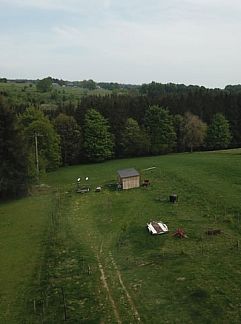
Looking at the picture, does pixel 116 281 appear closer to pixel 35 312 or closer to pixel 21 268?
pixel 35 312

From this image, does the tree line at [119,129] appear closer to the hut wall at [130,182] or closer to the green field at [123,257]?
the hut wall at [130,182]

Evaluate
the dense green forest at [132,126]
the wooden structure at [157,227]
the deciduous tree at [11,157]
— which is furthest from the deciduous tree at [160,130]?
the wooden structure at [157,227]

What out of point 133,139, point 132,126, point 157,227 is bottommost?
point 157,227

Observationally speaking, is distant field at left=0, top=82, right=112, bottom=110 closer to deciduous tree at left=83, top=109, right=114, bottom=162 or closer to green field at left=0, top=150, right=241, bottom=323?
deciduous tree at left=83, top=109, right=114, bottom=162

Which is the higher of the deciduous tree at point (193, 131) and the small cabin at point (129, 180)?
the deciduous tree at point (193, 131)

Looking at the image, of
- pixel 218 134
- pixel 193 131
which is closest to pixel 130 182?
pixel 193 131

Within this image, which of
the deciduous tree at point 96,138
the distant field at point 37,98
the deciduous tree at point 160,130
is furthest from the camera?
the distant field at point 37,98

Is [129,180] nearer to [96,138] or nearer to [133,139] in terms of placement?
[96,138]

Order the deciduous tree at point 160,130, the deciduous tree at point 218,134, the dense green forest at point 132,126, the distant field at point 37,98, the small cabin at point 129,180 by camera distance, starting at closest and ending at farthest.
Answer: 1. the small cabin at point 129,180
2. the dense green forest at point 132,126
3. the deciduous tree at point 160,130
4. the deciduous tree at point 218,134
5. the distant field at point 37,98

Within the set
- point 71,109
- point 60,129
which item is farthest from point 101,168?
point 71,109
